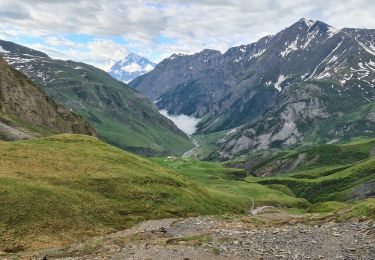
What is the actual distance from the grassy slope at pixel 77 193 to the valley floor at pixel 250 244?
7.14 m

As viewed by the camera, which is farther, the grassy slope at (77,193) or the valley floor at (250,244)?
the grassy slope at (77,193)

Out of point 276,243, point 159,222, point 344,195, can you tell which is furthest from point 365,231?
point 344,195

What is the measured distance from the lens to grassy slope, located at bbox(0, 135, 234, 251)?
5650 cm

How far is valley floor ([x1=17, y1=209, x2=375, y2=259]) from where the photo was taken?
136 feet

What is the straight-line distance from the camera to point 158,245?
4538 centimetres

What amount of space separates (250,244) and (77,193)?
3331 centimetres

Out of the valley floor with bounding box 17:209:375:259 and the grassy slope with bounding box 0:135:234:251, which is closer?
the valley floor with bounding box 17:209:375:259

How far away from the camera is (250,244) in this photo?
44.8 metres

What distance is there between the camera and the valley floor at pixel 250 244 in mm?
41312

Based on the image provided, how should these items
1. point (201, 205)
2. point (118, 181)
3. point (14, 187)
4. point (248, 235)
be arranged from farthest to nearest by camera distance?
point (201, 205) → point (118, 181) → point (14, 187) → point (248, 235)

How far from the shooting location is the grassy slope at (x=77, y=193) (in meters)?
56.5

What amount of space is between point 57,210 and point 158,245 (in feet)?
69.9

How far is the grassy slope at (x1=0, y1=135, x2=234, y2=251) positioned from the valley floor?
281 inches

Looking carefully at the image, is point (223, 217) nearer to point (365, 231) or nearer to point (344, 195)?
point (365, 231)
